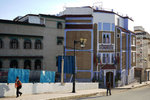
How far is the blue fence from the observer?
1966 cm

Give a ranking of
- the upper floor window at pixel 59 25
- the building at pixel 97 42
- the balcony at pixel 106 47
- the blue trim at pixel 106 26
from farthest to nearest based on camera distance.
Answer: the blue trim at pixel 106 26 < the balcony at pixel 106 47 < the building at pixel 97 42 < the upper floor window at pixel 59 25

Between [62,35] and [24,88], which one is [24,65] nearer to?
[62,35]

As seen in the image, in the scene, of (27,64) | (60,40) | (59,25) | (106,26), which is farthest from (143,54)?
(27,64)

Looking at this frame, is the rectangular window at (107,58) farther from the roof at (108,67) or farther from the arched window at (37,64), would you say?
the arched window at (37,64)

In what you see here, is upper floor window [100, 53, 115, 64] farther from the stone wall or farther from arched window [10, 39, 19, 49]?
arched window [10, 39, 19, 49]

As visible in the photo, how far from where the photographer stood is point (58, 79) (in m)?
33.0

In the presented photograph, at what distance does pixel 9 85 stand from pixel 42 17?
16901mm

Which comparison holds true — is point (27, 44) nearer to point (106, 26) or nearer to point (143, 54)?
point (106, 26)

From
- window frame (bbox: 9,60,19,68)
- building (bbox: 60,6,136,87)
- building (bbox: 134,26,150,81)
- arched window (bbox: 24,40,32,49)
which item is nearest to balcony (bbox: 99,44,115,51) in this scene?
building (bbox: 60,6,136,87)

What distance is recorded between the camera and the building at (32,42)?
1162 inches

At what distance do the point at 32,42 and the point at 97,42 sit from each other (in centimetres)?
1073

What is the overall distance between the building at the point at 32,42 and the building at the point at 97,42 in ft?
6.57

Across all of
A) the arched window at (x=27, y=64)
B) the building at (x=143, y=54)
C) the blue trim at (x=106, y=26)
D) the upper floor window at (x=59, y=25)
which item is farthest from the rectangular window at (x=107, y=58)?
the building at (x=143, y=54)

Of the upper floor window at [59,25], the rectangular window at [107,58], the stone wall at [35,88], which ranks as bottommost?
the stone wall at [35,88]
